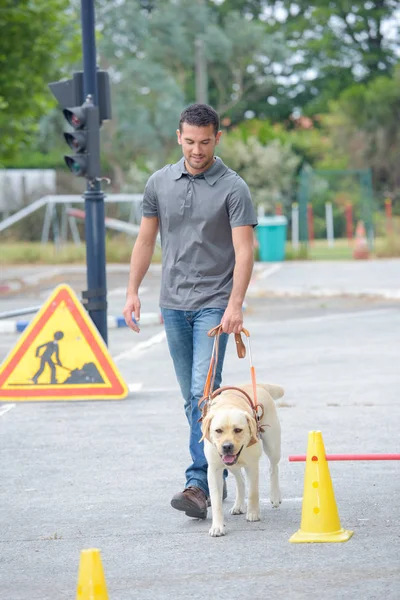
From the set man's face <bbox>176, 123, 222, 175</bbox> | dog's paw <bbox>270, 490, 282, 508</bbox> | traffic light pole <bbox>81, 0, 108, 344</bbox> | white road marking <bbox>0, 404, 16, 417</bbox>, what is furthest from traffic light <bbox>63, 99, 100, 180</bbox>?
dog's paw <bbox>270, 490, 282, 508</bbox>

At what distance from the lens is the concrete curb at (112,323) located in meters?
17.0

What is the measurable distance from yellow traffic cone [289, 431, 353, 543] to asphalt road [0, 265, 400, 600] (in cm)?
8

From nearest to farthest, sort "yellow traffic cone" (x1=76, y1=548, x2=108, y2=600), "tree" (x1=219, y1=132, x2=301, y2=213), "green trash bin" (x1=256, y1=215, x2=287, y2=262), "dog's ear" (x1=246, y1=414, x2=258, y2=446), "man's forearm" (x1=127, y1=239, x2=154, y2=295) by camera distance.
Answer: "yellow traffic cone" (x1=76, y1=548, x2=108, y2=600) < "dog's ear" (x1=246, y1=414, x2=258, y2=446) < "man's forearm" (x1=127, y1=239, x2=154, y2=295) < "green trash bin" (x1=256, y1=215, x2=287, y2=262) < "tree" (x1=219, y1=132, x2=301, y2=213)

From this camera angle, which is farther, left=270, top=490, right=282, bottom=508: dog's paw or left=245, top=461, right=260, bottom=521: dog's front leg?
left=270, top=490, right=282, bottom=508: dog's paw

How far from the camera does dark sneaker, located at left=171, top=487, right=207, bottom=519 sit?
6.71 meters

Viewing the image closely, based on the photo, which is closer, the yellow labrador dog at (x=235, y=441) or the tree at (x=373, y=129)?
the yellow labrador dog at (x=235, y=441)

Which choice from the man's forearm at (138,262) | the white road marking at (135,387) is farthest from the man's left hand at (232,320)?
the white road marking at (135,387)

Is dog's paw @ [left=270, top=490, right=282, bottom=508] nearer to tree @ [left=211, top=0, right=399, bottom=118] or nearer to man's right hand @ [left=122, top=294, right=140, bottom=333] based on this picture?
man's right hand @ [left=122, top=294, right=140, bottom=333]

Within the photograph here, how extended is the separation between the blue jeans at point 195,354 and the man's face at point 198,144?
2.53 feet

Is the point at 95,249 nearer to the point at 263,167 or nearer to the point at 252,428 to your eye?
the point at 252,428

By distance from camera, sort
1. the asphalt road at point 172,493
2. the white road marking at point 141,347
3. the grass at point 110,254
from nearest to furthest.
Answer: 1. the asphalt road at point 172,493
2. the white road marking at point 141,347
3. the grass at point 110,254

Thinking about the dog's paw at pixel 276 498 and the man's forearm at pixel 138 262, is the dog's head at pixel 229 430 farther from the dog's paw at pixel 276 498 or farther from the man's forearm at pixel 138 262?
the man's forearm at pixel 138 262

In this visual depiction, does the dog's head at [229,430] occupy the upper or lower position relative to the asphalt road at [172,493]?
upper

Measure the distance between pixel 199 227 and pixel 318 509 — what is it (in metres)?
1.62
